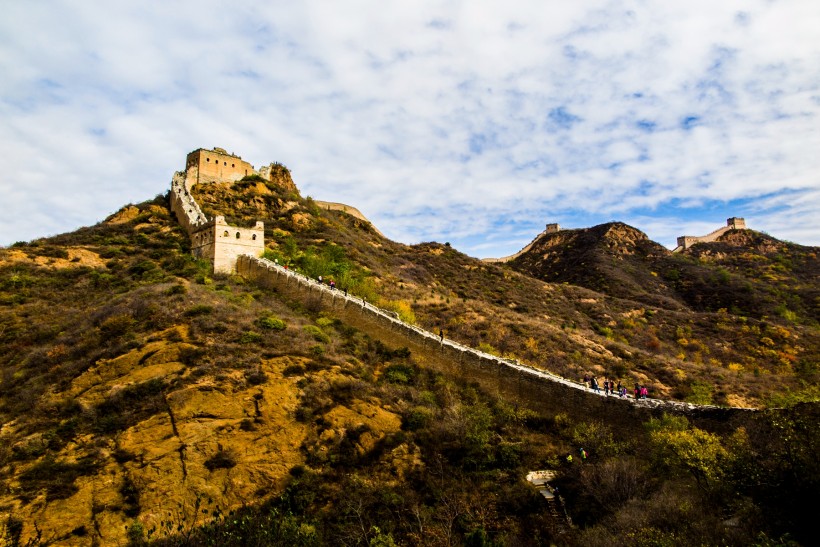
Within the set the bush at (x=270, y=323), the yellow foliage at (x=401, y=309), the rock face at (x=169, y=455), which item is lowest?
the rock face at (x=169, y=455)

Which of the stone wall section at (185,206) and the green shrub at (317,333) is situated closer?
the green shrub at (317,333)

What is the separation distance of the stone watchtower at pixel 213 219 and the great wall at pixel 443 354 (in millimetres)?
70

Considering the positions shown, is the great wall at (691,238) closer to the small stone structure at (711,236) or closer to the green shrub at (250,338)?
the small stone structure at (711,236)

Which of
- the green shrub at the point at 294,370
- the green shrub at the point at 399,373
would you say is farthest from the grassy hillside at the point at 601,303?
the green shrub at the point at 294,370

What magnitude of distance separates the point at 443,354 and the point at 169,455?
12125mm

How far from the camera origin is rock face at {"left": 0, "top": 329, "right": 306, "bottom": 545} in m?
10.7

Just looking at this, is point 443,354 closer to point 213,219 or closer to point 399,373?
point 399,373

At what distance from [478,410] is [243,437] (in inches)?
350

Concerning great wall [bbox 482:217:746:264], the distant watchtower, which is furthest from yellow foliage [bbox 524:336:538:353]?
great wall [bbox 482:217:746:264]

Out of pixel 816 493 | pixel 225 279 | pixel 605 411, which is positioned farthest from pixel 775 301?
pixel 225 279

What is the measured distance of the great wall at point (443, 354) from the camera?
16656 millimetres

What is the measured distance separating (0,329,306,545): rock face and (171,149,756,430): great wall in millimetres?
7496

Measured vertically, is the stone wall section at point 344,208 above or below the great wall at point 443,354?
above

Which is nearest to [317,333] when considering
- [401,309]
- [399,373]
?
[399,373]
